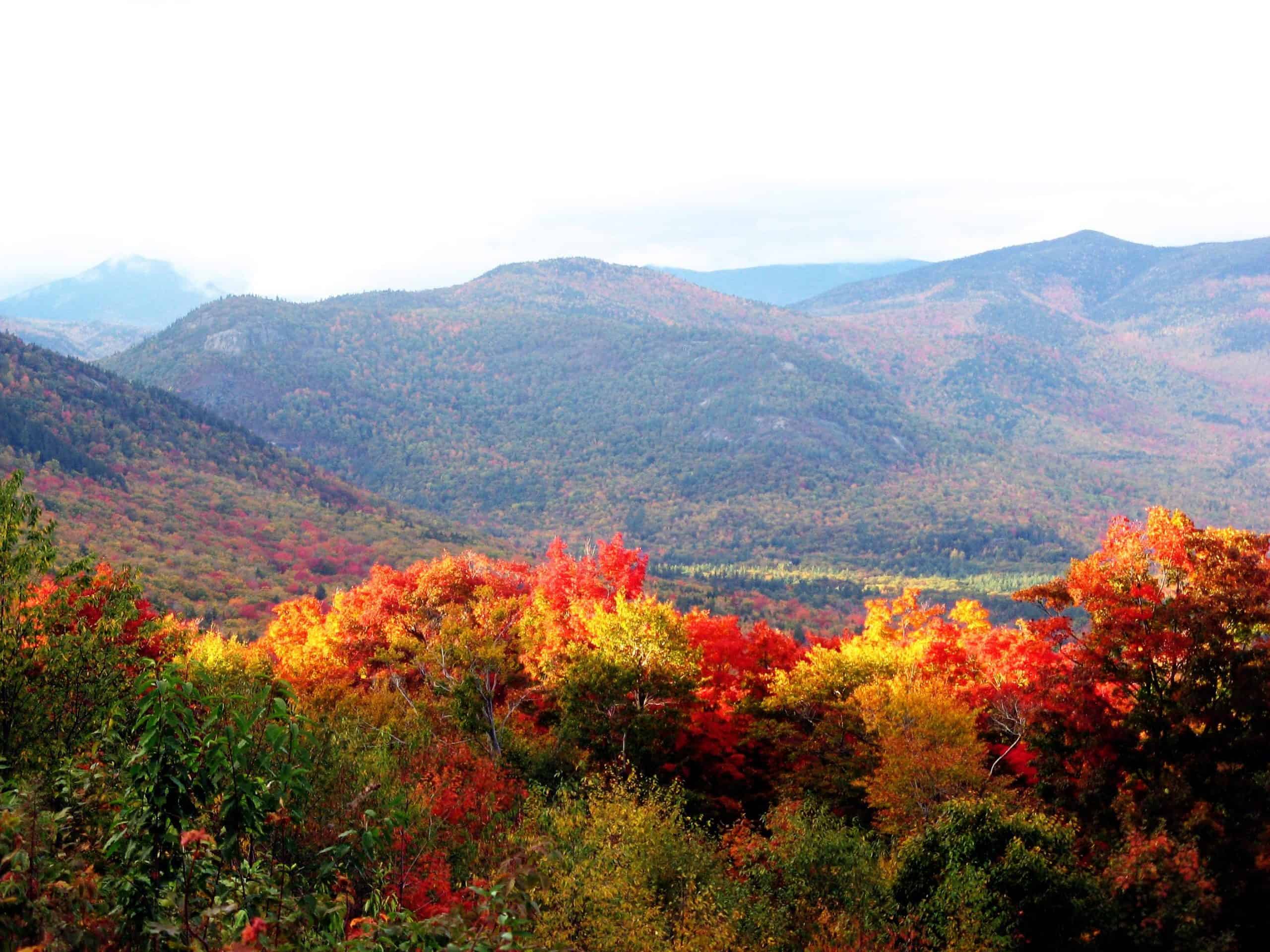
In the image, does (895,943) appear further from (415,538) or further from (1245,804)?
(415,538)

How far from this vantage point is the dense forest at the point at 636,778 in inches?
386

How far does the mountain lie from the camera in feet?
392

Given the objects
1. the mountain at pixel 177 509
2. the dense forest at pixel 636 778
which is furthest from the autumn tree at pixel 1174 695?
the mountain at pixel 177 509

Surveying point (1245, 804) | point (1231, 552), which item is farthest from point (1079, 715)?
point (1231, 552)

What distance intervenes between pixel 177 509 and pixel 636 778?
143728 millimetres

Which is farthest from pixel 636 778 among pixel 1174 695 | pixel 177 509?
pixel 177 509

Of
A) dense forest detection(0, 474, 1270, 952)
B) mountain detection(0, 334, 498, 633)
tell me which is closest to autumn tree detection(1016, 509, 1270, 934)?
dense forest detection(0, 474, 1270, 952)

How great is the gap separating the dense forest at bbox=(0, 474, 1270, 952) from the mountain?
2512 inches

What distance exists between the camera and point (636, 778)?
35969 millimetres

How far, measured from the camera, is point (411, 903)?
20344 mm

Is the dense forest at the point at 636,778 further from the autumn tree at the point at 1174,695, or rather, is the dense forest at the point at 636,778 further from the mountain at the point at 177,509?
the mountain at the point at 177,509

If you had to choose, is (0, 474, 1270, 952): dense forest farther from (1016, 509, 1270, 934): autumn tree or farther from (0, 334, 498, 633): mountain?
(0, 334, 498, 633): mountain

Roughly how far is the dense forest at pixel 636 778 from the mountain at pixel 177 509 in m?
63.8

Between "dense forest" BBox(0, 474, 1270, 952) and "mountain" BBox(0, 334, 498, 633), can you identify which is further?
"mountain" BBox(0, 334, 498, 633)
